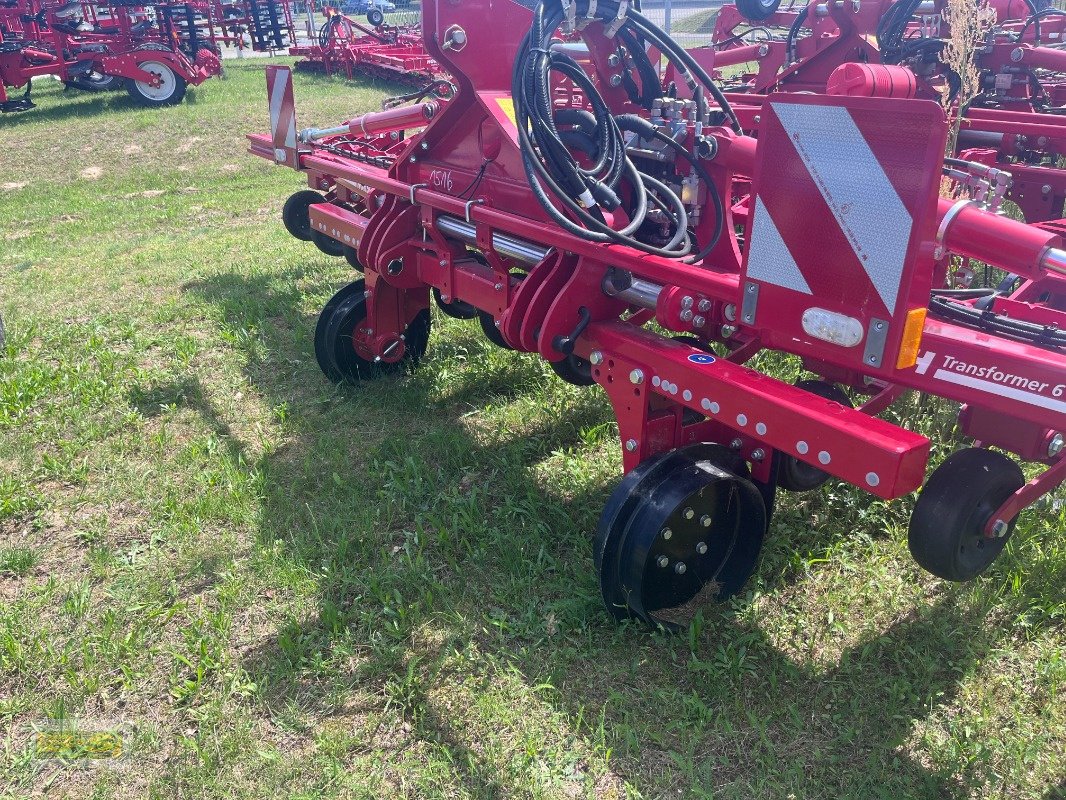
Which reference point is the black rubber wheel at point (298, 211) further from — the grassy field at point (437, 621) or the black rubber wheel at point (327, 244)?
the grassy field at point (437, 621)

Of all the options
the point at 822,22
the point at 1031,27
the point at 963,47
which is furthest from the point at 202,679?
the point at 1031,27

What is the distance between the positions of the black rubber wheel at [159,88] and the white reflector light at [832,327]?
15.6 metres


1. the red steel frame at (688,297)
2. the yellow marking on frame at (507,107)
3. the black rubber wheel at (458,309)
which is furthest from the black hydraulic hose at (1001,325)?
the black rubber wheel at (458,309)

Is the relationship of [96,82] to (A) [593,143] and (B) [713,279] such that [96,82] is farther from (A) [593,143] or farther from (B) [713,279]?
(B) [713,279]

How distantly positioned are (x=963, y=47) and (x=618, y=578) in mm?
2552

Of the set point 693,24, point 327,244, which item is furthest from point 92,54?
point 693,24

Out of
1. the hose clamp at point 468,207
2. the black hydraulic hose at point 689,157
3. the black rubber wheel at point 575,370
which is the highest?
the black hydraulic hose at point 689,157

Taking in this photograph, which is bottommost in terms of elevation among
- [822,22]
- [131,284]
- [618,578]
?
[131,284]

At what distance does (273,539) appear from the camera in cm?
331

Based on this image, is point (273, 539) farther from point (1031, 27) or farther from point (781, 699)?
point (1031, 27)

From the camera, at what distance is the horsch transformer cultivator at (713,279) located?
199cm

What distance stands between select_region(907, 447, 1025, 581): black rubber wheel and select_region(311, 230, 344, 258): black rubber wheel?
459cm

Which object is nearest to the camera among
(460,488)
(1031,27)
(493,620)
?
(493,620)

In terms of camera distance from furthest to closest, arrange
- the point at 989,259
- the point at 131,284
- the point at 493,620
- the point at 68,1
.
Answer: the point at 68,1 → the point at 131,284 → the point at 493,620 → the point at 989,259
